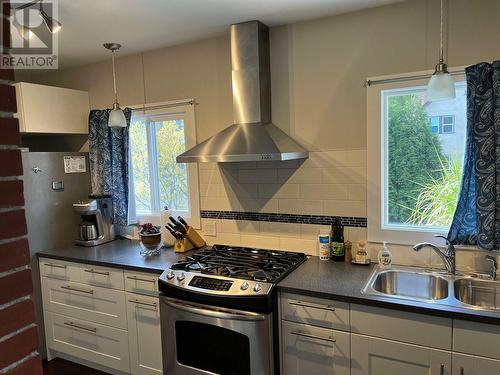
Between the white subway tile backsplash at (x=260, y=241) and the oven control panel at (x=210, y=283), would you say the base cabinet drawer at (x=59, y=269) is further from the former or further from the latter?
the white subway tile backsplash at (x=260, y=241)

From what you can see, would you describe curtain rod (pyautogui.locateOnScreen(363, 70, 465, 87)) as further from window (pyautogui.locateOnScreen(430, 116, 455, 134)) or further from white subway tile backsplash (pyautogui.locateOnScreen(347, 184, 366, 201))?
white subway tile backsplash (pyautogui.locateOnScreen(347, 184, 366, 201))

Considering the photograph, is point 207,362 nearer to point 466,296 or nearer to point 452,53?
point 466,296

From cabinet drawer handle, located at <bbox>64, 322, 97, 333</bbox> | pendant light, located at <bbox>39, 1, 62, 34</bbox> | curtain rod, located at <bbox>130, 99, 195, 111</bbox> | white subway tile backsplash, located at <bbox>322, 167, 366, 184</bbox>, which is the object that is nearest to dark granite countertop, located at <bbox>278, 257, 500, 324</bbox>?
white subway tile backsplash, located at <bbox>322, 167, 366, 184</bbox>

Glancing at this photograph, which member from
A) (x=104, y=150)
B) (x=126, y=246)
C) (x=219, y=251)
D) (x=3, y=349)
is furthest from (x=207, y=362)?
(x=104, y=150)

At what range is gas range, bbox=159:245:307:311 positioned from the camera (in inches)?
80.0

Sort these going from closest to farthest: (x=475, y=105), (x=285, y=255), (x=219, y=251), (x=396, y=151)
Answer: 1. (x=475, y=105)
2. (x=396, y=151)
3. (x=285, y=255)
4. (x=219, y=251)

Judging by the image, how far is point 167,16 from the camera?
2.32 metres

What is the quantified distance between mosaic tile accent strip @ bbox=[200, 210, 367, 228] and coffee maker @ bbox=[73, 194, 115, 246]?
2.97ft

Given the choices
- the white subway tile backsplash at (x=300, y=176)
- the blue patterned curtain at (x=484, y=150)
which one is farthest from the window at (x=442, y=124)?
the white subway tile backsplash at (x=300, y=176)

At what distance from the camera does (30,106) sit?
302 cm

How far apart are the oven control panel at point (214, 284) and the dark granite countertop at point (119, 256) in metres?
0.16

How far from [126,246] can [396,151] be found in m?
2.19

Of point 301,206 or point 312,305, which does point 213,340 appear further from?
point 301,206

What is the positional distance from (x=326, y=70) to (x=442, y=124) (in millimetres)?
785
